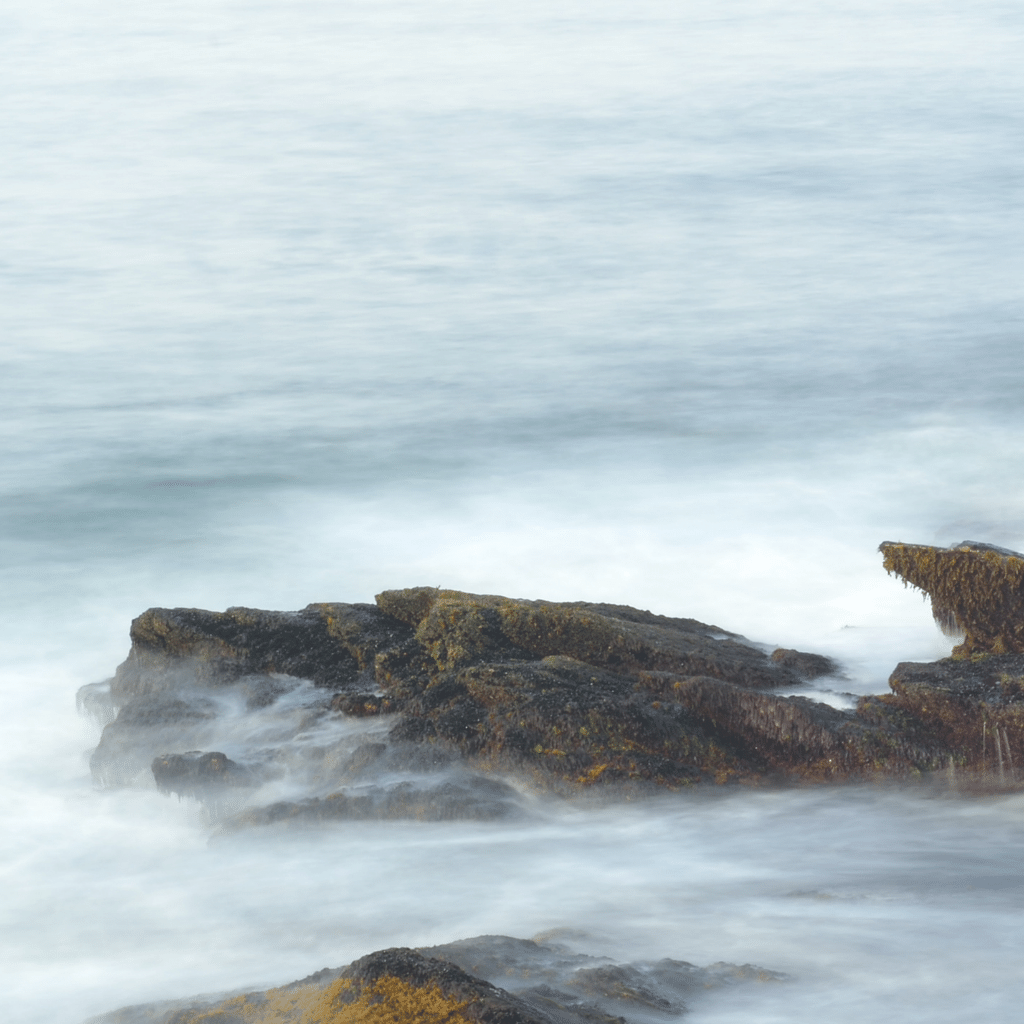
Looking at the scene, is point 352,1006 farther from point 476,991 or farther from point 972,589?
point 972,589

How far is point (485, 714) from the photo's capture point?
5.76 m

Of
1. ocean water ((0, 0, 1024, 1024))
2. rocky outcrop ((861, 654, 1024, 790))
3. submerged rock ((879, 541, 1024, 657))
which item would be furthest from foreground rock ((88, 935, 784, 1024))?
submerged rock ((879, 541, 1024, 657))

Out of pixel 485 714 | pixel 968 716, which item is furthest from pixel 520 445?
pixel 968 716

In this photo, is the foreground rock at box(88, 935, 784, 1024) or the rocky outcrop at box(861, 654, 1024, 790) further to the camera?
the rocky outcrop at box(861, 654, 1024, 790)

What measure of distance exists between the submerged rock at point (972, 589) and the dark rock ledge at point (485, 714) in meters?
0.29

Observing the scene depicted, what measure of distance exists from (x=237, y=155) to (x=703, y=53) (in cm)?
2082

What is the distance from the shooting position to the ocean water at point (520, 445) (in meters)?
5.00

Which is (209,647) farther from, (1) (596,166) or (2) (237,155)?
(2) (237,155)

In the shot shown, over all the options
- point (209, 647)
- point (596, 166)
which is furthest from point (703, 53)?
point (209, 647)

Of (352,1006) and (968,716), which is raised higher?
(968,716)

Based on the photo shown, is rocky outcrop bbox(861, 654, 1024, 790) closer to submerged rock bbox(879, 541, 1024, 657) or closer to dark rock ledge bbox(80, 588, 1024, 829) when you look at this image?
dark rock ledge bbox(80, 588, 1024, 829)

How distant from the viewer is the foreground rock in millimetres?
3369

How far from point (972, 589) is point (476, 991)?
3.69 meters

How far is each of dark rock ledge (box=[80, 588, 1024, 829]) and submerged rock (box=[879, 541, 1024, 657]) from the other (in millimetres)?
288
